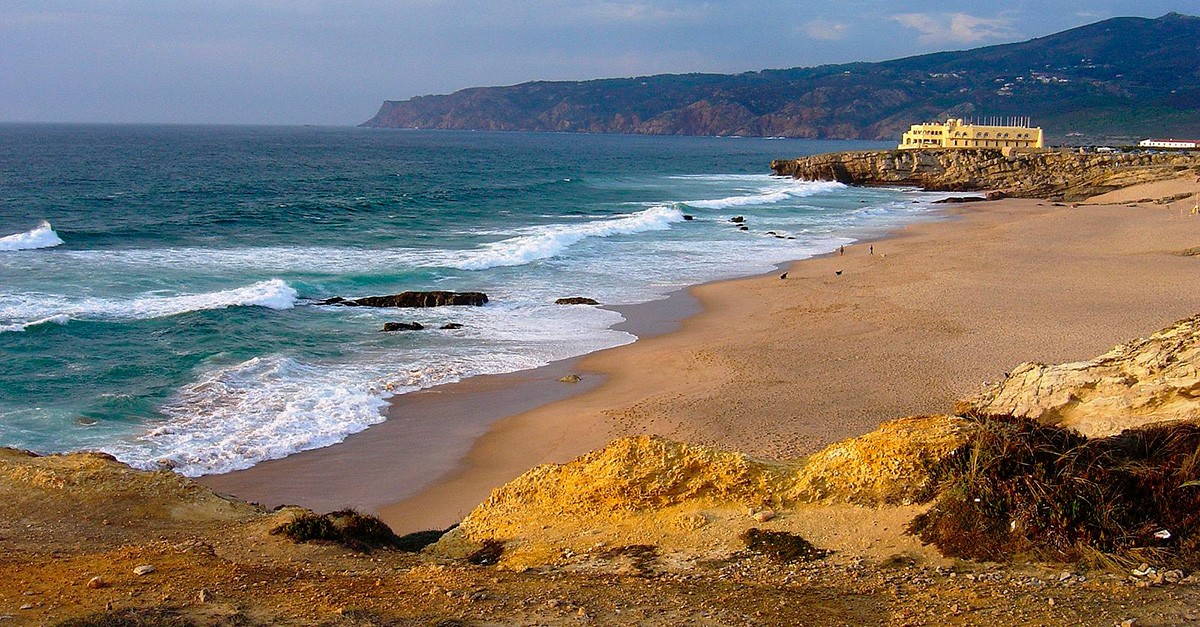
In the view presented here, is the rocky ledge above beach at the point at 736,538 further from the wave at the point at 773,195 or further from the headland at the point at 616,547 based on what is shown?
the wave at the point at 773,195

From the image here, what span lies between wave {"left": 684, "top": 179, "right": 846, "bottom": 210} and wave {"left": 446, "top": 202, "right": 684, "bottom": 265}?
18.4ft

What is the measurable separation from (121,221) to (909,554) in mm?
42015

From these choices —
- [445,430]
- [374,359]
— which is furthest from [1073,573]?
[374,359]

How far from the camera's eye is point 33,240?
33562 mm

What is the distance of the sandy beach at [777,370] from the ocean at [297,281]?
125cm

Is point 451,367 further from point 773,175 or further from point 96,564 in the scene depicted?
point 773,175

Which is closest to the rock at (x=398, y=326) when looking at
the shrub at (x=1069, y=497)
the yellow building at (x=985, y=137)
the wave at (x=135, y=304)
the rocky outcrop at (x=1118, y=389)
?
the wave at (x=135, y=304)

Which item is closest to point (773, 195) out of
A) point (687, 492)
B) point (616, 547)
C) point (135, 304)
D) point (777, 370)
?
point (135, 304)

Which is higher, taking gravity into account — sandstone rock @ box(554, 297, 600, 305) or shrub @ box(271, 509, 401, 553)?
shrub @ box(271, 509, 401, 553)

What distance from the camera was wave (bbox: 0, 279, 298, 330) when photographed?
21438 millimetres

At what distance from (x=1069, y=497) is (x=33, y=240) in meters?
36.4

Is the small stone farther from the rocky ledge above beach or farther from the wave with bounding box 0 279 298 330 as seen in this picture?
the wave with bounding box 0 279 298 330

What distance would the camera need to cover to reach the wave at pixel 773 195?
179 feet

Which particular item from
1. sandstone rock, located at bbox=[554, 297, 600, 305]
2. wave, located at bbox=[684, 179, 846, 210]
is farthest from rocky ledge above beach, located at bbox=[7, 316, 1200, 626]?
wave, located at bbox=[684, 179, 846, 210]
